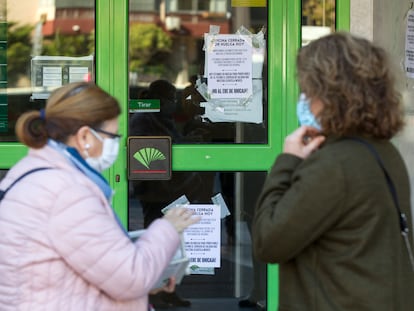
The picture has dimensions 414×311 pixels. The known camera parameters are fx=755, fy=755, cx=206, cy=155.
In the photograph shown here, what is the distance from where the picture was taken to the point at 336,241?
226 cm

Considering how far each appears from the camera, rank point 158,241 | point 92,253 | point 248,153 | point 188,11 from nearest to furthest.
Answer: point 92,253 → point 158,241 → point 248,153 → point 188,11

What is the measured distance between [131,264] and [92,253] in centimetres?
12

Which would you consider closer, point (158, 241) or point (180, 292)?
point (158, 241)

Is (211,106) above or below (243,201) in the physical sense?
above

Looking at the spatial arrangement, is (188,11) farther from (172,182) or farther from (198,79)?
(172,182)

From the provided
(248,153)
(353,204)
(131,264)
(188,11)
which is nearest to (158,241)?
(131,264)

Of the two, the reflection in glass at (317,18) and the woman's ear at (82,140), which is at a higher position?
the reflection in glass at (317,18)

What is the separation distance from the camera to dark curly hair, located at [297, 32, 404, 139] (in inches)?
88.4

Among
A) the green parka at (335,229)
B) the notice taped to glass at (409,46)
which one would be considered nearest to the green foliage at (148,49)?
the notice taped to glass at (409,46)

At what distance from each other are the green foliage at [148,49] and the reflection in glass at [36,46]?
25 cm

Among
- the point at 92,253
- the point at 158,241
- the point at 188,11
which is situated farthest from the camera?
the point at 188,11

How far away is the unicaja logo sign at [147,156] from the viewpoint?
14.1ft

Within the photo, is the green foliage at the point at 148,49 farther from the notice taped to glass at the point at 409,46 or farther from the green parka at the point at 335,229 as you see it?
the green parka at the point at 335,229

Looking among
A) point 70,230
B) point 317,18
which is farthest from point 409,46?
point 70,230
